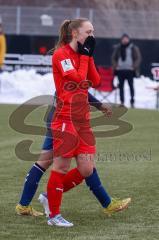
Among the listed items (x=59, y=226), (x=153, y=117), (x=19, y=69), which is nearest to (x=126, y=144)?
(x=153, y=117)

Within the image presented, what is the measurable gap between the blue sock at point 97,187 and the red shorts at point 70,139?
0.97ft

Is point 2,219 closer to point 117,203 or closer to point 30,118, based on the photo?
point 117,203

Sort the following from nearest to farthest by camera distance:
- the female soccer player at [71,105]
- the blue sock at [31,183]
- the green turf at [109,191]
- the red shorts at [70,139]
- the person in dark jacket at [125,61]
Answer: the green turf at [109,191], the female soccer player at [71,105], the red shorts at [70,139], the blue sock at [31,183], the person in dark jacket at [125,61]

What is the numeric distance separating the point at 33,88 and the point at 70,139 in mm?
16606

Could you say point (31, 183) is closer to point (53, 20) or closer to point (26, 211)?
point (26, 211)

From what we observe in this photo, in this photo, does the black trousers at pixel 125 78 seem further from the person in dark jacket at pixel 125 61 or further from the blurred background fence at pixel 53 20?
the blurred background fence at pixel 53 20

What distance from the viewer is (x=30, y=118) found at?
663 inches

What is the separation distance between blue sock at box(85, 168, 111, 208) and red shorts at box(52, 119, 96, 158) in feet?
0.97

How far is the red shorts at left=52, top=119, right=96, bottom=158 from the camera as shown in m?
7.29

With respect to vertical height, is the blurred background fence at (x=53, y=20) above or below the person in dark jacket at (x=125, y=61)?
below

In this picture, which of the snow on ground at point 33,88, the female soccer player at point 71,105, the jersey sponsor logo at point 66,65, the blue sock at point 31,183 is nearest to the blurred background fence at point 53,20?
the snow on ground at point 33,88

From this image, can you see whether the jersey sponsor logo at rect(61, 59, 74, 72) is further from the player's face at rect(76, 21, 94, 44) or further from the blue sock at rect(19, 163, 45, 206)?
the blue sock at rect(19, 163, 45, 206)

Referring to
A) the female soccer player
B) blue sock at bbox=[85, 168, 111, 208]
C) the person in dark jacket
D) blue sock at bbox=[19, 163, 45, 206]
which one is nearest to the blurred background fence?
the person in dark jacket

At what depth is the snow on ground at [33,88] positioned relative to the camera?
23.4 m
